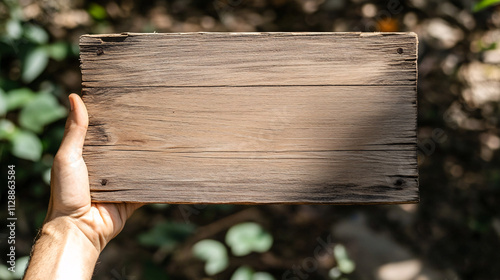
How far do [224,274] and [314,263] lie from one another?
0.49 m

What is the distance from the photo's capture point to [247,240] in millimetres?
1583

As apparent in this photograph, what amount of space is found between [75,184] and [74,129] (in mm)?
177

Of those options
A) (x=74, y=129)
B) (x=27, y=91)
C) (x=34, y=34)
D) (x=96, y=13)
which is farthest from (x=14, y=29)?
(x=74, y=129)

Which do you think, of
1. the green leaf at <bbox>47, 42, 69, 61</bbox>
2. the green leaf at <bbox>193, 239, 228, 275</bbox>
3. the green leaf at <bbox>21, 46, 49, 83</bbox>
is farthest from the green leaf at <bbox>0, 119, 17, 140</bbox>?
the green leaf at <bbox>193, 239, 228, 275</bbox>

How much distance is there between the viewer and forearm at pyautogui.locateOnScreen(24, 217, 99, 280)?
3.87 ft

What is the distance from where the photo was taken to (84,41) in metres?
1.22

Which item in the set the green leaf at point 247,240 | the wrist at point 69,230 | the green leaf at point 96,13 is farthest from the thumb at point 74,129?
the green leaf at point 96,13

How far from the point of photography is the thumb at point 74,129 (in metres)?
1.18

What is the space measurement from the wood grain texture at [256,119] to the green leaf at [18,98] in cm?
51

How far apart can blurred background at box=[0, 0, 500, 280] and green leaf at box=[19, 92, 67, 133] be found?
0.02 meters

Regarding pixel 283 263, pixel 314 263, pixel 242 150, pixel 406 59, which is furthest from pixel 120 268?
pixel 406 59

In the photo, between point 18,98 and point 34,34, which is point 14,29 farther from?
point 18,98

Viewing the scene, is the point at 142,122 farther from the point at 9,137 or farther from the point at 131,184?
the point at 9,137

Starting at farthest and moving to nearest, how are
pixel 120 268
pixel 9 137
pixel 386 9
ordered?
pixel 386 9
pixel 120 268
pixel 9 137
